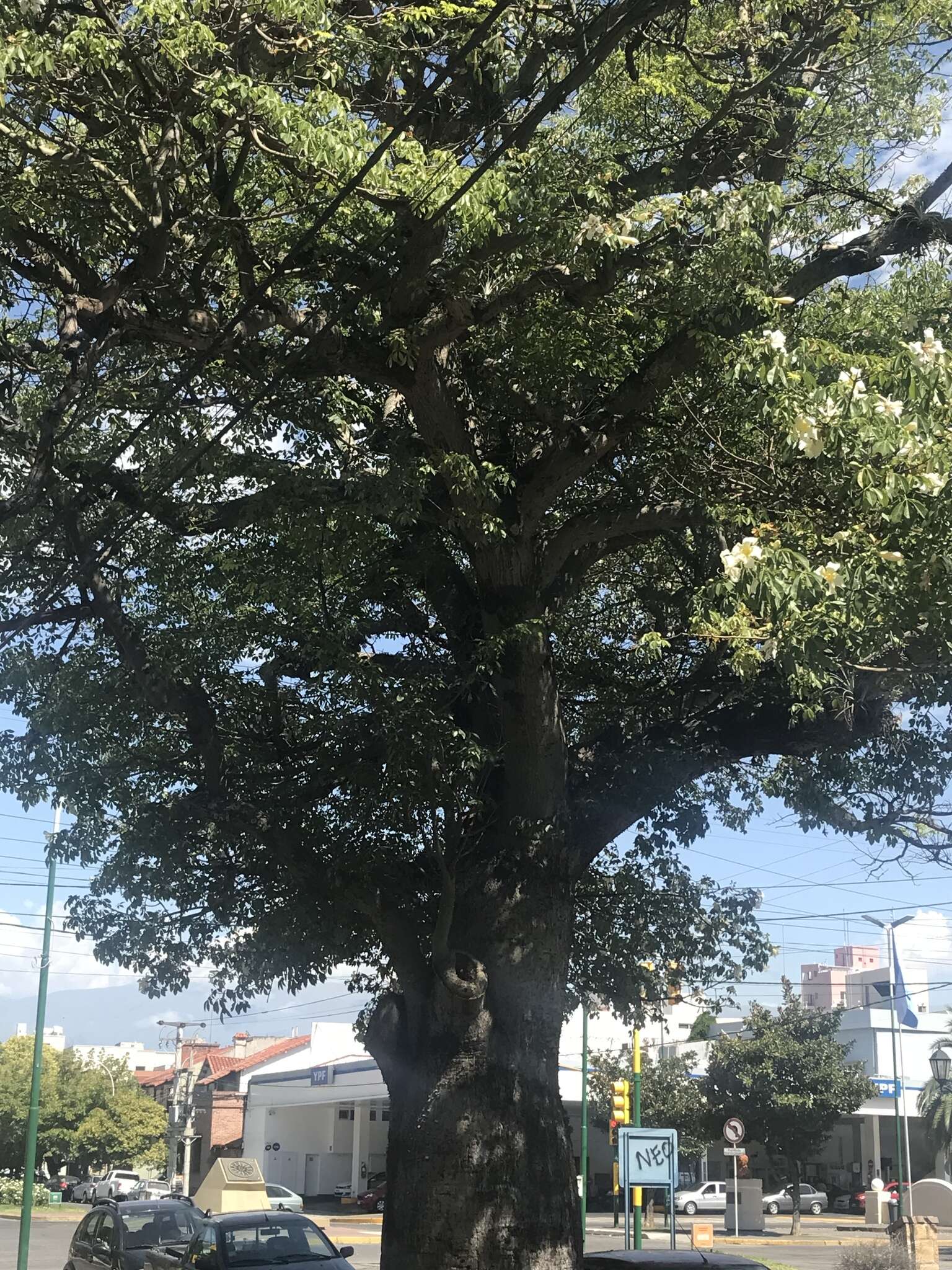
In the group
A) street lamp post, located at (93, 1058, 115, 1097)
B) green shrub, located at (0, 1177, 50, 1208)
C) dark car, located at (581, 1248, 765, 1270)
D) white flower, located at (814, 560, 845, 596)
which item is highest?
white flower, located at (814, 560, 845, 596)

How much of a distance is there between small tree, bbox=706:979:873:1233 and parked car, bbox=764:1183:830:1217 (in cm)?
616

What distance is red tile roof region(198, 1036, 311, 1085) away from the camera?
200 feet

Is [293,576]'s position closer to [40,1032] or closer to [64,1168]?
[40,1032]

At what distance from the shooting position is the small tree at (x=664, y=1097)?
47281mm

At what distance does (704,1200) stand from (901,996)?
2341 centimetres

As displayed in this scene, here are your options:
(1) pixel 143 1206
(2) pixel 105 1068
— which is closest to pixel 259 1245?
(1) pixel 143 1206

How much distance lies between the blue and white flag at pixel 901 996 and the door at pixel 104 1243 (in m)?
20.6

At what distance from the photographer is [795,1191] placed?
4362 cm

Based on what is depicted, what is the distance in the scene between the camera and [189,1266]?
12.3m

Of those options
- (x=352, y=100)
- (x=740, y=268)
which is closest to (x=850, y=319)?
(x=740, y=268)

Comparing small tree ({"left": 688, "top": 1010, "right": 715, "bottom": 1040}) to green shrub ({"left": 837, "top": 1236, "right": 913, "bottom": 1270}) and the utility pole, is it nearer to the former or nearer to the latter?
the utility pole

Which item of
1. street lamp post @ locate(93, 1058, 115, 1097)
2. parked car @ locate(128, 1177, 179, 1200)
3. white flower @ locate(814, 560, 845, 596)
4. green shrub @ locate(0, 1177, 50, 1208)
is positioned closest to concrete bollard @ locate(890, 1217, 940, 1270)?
white flower @ locate(814, 560, 845, 596)

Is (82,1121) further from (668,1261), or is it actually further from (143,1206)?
(668,1261)

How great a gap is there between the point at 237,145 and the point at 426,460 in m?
2.80
